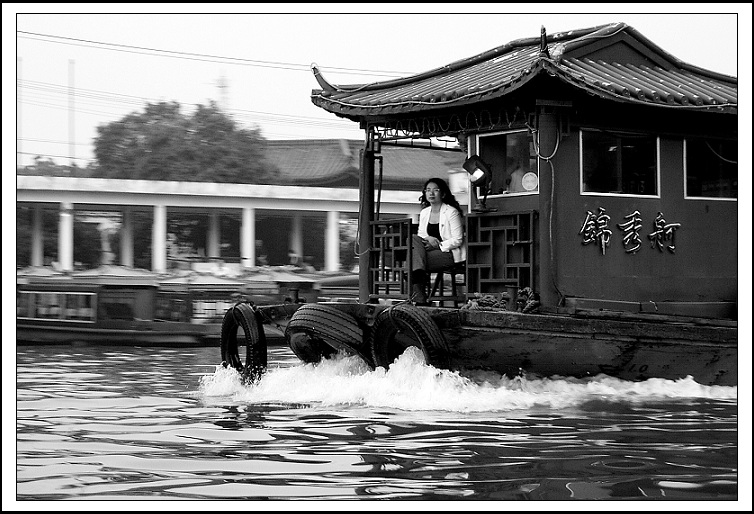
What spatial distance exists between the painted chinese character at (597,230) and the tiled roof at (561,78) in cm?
105

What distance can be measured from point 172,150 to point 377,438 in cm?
2403

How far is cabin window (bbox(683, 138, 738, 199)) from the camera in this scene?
942 centimetres

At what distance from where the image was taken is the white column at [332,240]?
22422mm

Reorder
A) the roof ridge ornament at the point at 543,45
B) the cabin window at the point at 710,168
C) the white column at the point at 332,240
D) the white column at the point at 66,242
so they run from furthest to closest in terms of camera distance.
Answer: the white column at the point at 332,240 < the white column at the point at 66,242 < the cabin window at the point at 710,168 < the roof ridge ornament at the point at 543,45

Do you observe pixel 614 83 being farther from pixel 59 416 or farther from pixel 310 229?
pixel 310 229

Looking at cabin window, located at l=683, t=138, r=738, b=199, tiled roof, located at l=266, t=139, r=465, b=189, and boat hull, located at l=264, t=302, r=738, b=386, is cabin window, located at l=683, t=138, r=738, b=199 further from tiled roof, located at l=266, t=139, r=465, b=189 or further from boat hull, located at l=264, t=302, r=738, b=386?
tiled roof, located at l=266, t=139, r=465, b=189

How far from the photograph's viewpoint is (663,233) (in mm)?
9203

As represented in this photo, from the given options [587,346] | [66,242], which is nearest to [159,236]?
[66,242]

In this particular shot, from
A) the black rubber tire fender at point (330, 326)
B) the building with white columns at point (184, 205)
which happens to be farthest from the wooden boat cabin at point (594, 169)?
the building with white columns at point (184, 205)

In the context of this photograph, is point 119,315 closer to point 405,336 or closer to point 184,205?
point 184,205

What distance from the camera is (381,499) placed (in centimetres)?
500

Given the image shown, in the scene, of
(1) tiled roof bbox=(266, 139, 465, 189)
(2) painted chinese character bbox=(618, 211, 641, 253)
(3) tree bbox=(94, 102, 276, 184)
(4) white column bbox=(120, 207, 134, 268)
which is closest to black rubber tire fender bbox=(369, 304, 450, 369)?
(2) painted chinese character bbox=(618, 211, 641, 253)

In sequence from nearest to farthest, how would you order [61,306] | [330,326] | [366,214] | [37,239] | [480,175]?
[330,326], [480,175], [366,214], [61,306], [37,239]

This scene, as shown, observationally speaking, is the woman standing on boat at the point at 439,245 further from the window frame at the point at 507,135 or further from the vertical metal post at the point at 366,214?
the vertical metal post at the point at 366,214
